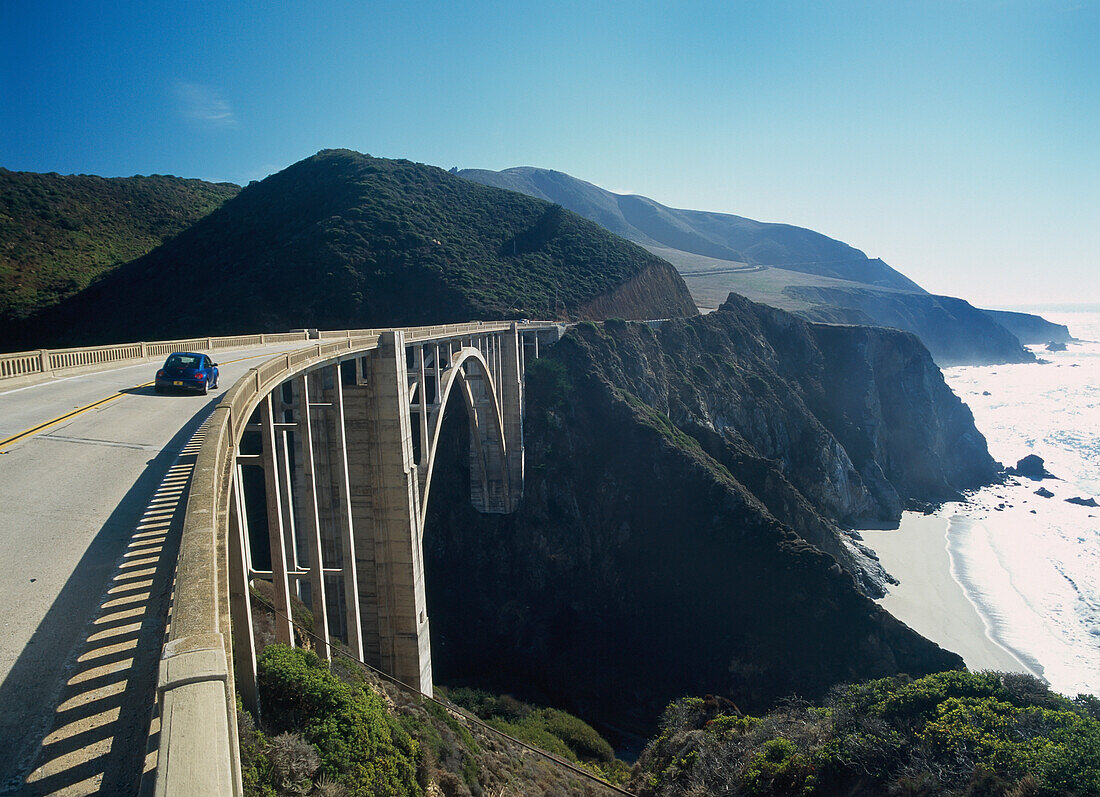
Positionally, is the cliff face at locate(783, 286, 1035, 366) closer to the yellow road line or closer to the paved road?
the yellow road line

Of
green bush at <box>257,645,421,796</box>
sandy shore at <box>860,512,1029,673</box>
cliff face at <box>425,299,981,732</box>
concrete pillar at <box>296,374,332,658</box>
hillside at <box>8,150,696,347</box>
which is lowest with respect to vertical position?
sandy shore at <box>860,512,1029,673</box>

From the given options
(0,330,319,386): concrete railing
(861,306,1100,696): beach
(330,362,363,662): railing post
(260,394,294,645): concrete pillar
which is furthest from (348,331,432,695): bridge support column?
(861,306,1100,696): beach

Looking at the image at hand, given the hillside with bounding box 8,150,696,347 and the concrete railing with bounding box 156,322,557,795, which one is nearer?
the concrete railing with bounding box 156,322,557,795

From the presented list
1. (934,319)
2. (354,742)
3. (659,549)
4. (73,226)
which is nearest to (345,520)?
(354,742)

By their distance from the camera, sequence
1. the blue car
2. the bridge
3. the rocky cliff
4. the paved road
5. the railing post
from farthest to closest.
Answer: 1. the rocky cliff
2. the railing post
3. the blue car
4. the paved road
5. the bridge

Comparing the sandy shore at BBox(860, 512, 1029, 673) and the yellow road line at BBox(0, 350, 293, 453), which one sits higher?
the yellow road line at BBox(0, 350, 293, 453)

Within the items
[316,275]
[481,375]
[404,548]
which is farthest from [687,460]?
[316,275]

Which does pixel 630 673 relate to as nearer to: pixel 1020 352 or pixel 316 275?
pixel 316 275
